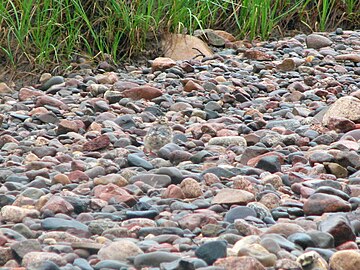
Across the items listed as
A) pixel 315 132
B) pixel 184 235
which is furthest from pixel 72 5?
pixel 184 235

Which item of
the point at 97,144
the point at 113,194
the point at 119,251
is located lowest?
the point at 97,144

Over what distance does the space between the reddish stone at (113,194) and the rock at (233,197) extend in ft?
1.00

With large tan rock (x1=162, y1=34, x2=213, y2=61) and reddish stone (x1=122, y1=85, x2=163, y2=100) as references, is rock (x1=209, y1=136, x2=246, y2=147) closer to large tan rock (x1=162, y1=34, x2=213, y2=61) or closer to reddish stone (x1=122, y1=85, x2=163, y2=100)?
reddish stone (x1=122, y1=85, x2=163, y2=100)

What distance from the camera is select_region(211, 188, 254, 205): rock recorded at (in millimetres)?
2801

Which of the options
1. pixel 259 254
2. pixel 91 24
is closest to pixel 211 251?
pixel 259 254

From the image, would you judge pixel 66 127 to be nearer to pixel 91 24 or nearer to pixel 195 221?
pixel 91 24

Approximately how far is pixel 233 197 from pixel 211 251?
2.08ft

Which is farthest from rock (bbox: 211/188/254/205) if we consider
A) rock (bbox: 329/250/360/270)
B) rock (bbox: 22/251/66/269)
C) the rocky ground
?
rock (bbox: 22/251/66/269)

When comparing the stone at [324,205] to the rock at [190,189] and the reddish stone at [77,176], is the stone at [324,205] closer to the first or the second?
the rock at [190,189]

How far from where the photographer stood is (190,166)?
3.43 m

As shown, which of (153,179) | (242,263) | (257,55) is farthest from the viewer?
(257,55)

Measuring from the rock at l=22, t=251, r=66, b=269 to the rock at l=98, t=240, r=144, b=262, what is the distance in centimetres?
12

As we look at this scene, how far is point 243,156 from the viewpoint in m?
3.50

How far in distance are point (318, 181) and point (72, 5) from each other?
3.11 m
